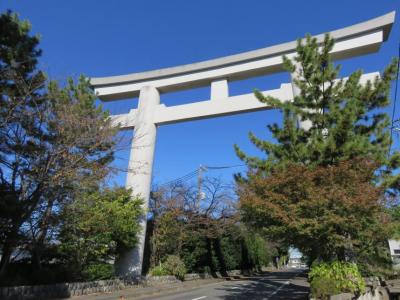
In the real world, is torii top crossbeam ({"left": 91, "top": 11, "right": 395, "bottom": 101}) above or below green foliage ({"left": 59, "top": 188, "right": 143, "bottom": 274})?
above

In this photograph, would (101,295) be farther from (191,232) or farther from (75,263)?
(191,232)

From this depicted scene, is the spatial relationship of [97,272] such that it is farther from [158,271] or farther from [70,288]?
[158,271]

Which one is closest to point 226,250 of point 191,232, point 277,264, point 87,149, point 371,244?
point 191,232

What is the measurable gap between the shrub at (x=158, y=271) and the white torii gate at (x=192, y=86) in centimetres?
173

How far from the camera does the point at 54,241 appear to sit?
51.0ft

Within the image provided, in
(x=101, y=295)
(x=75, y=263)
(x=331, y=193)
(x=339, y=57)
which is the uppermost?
(x=339, y=57)

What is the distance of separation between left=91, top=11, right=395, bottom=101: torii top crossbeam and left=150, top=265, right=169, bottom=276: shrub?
10463 millimetres

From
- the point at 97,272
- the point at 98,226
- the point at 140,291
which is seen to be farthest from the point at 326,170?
the point at 97,272

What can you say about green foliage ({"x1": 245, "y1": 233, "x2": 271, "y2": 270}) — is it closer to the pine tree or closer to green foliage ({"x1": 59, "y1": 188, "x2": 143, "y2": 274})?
green foliage ({"x1": 59, "y1": 188, "x2": 143, "y2": 274})

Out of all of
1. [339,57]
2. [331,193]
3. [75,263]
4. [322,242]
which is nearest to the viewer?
[331,193]

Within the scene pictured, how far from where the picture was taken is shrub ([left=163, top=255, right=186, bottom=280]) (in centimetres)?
2170

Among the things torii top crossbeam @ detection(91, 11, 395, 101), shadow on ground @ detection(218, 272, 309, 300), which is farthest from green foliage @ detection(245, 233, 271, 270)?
torii top crossbeam @ detection(91, 11, 395, 101)

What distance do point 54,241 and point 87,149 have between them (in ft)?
18.6

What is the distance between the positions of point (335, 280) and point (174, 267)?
13.0 m
